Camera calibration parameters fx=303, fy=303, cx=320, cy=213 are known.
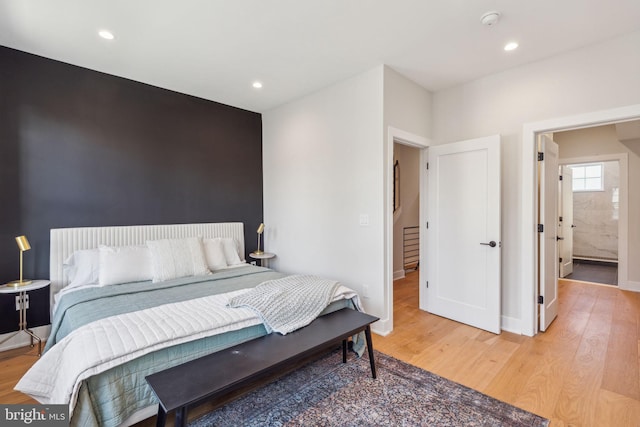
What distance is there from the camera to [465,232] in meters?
3.39

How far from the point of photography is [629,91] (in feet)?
8.25

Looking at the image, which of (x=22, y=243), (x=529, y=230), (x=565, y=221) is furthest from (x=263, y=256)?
(x=565, y=221)

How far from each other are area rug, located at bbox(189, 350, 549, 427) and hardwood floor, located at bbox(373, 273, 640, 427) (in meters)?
0.16

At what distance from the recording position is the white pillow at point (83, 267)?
2.85 m

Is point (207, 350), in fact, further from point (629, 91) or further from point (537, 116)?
point (629, 91)

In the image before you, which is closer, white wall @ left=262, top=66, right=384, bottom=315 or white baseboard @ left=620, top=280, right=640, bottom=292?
white wall @ left=262, top=66, right=384, bottom=315

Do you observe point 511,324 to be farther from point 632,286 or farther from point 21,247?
point 21,247

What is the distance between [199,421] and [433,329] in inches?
93.6

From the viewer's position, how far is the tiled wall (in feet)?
21.9

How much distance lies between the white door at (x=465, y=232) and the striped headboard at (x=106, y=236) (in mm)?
2776

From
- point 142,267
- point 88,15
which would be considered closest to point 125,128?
point 88,15

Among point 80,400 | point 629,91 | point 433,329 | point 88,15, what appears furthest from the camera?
point 433,329

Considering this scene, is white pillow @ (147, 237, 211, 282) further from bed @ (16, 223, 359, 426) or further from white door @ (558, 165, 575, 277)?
white door @ (558, 165, 575, 277)

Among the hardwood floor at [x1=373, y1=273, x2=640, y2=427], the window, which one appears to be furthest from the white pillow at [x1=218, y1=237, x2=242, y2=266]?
the window
